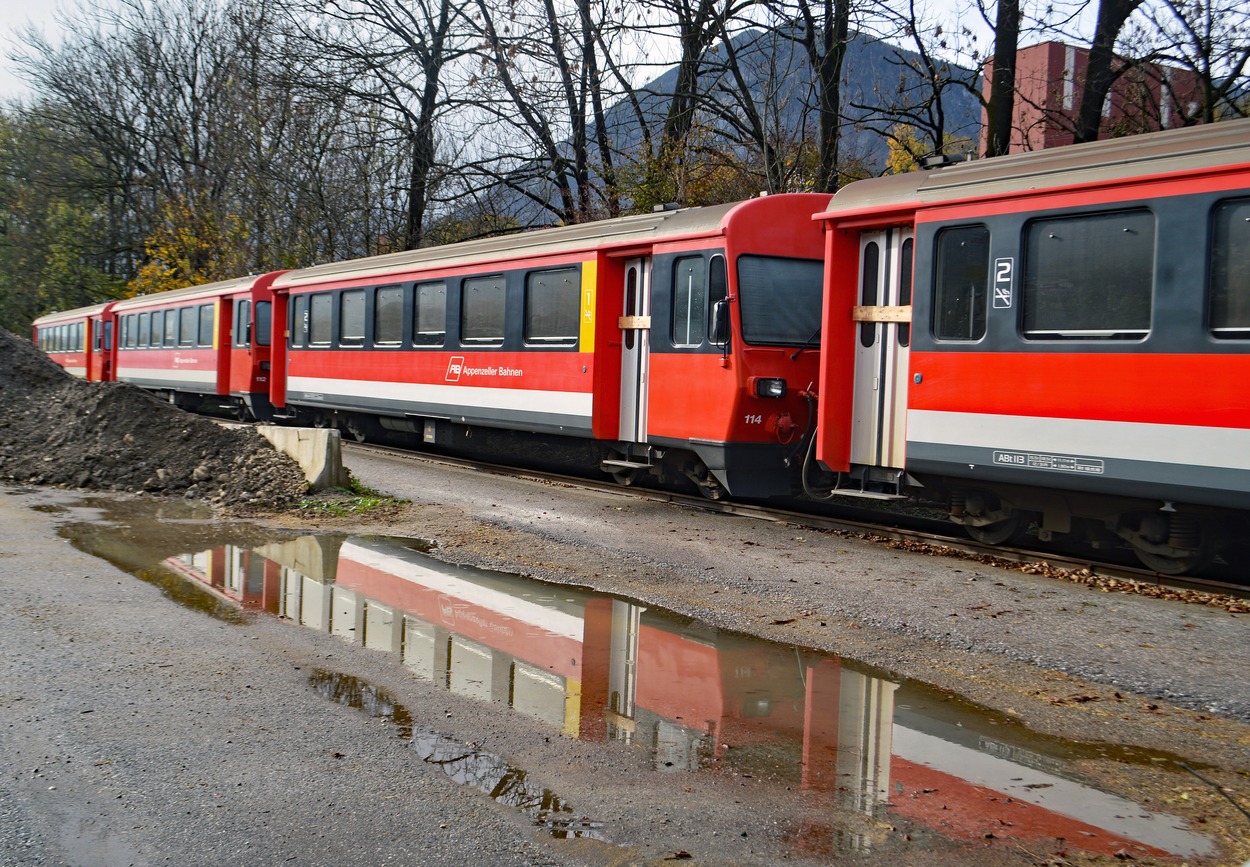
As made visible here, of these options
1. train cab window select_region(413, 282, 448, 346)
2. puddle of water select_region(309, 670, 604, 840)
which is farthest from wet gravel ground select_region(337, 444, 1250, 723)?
train cab window select_region(413, 282, 448, 346)

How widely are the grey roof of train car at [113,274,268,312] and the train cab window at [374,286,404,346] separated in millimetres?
6353

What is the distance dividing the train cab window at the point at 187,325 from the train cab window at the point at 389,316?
34.5 feet

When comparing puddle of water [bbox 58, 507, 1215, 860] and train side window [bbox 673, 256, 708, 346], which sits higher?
train side window [bbox 673, 256, 708, 346]

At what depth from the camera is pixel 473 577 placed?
828cm

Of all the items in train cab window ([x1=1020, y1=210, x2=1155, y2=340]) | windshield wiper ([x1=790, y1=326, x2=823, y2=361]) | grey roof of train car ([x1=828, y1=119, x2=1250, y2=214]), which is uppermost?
grey roof of train car ([x1=828, y1=119, x2=1250, y2=214])

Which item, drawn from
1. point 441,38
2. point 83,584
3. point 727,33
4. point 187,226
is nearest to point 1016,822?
point 83,584

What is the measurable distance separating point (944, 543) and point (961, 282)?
2.36 metres

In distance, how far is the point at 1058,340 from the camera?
8.34 metres

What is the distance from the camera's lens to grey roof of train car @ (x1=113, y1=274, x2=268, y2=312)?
78.1ft

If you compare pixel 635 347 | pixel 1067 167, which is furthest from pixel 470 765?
pixel 635 347

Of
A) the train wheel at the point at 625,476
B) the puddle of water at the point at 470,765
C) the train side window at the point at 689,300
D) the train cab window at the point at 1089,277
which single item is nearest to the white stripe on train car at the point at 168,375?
the train wheel at the point at 625,476

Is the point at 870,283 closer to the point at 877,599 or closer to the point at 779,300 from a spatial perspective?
the point at 779,300

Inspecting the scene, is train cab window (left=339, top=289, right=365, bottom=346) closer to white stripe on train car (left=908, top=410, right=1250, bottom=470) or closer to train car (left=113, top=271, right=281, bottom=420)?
train car (left=113, top=271, right=281, bottom=420)

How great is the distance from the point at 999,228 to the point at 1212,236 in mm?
1675
